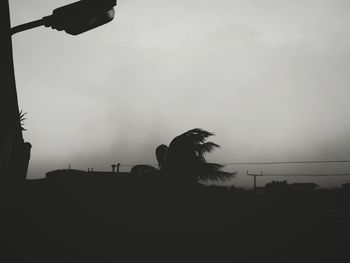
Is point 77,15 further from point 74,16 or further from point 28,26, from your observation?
point 28,26

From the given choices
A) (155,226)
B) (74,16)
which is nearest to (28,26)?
(74,16)

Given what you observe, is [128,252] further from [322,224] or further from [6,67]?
[322,224]

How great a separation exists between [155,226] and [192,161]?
343 cm

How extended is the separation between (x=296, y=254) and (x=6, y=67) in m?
9.40

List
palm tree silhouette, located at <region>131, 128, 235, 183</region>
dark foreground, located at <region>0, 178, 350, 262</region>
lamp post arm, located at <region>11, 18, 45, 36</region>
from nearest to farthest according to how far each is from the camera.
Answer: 1. lamp post arm, located at <region>11, 18, 45, 36</region>
2. dark foreground, located at <region>0, 178, 350, 262</region>
3. palm tree silhouette, located at <region>131, 128, 235, 183</region>

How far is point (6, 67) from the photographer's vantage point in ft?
8.92

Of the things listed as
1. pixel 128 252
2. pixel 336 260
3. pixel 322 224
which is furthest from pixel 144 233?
pixel 322 224

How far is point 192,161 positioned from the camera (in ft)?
37.7

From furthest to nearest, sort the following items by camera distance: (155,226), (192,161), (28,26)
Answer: (192,161) < (155,226) < (28,26)

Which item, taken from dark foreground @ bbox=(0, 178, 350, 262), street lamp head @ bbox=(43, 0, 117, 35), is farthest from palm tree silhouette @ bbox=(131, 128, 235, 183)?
street lamp head @ bbox=(43, 0, 117, 35)

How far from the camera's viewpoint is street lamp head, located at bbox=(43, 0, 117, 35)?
207 centimetres

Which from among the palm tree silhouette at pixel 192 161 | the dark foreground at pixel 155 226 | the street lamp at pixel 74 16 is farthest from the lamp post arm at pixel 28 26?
the palm tree silhouette at pixel 192 161

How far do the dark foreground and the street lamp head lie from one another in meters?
6.22

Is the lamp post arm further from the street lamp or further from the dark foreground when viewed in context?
the dark foreground
